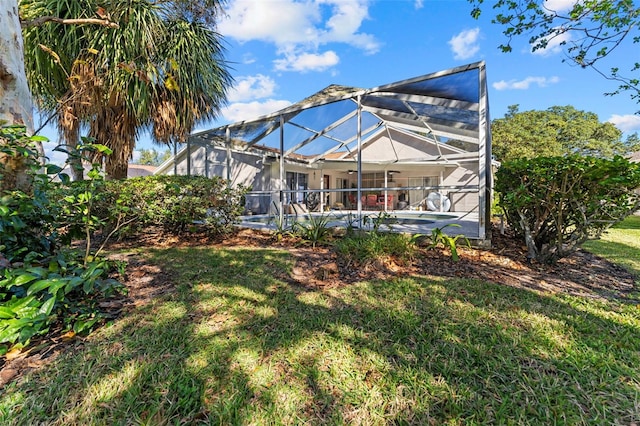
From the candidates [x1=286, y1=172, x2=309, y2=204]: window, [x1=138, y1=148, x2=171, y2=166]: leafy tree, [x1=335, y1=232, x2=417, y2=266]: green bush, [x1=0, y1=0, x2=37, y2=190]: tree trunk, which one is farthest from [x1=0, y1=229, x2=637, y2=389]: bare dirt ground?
[x1=138, y1=148, x2=171, y2=166]: leafy tree

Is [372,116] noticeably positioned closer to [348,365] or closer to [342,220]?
[342,220]

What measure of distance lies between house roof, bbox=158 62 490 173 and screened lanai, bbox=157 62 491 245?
0.02m

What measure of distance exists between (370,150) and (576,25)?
994 centimetres

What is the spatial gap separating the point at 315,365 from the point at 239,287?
5.43 feet

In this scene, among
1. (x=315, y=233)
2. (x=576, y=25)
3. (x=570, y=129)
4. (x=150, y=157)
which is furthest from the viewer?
(x=150, y=157)

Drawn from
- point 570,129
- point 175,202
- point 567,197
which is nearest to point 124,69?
point 175,202

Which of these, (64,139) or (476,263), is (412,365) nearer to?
(476,263)

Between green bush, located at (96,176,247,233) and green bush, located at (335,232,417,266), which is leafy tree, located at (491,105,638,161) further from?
green bush, located at (96,176,247,233)

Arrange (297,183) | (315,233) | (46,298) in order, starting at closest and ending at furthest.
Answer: (46,298)
(315,233)
(297,183)

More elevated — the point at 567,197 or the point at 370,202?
the point at 567,197

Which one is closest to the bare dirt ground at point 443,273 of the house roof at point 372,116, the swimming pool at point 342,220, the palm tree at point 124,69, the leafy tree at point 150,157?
the swimming pool at point 342,220

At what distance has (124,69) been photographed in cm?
581

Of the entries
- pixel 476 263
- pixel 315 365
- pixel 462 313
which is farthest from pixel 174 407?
pixel 476 263

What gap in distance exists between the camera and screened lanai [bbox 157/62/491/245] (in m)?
5.70
